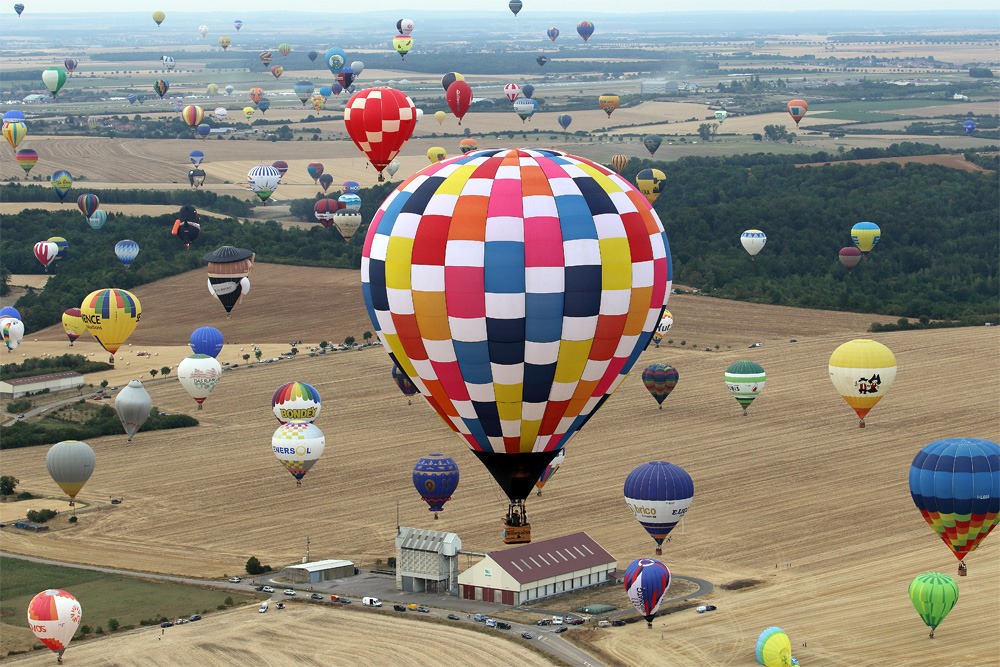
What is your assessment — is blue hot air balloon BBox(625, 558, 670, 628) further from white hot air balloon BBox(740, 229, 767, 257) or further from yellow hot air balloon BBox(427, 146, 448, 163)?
yellow hot air balloon BBox(427, 146, 448, 163)

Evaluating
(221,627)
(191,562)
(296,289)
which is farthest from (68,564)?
(296,289)

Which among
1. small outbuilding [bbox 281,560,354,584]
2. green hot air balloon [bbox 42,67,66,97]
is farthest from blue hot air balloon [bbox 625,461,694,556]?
green hot air balloon [bbox 42,67,66,97]

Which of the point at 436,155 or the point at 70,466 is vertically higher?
the point at 436,155

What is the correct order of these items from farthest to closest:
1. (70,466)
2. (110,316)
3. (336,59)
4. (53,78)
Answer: (336,59) < (53,78) < (110,316) < (70,466)

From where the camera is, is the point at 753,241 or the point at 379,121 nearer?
the point at 379,121

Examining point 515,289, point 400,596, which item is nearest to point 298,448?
point 400,596

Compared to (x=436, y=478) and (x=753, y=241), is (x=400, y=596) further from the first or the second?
(x=753, y=241)

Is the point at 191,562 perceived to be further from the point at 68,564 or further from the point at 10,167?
the point at 10,167
